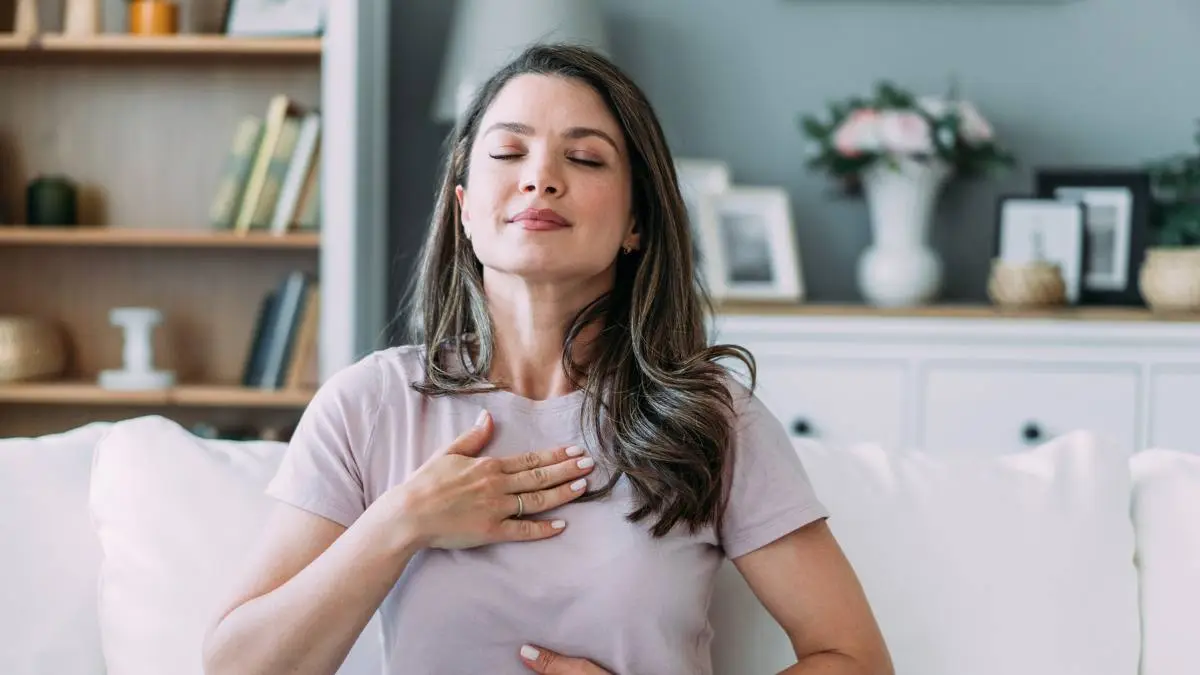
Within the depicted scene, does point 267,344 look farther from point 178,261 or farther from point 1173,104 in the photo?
point 1173,104

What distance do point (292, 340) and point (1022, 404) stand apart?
5.48 ft

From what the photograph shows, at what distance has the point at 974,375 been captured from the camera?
8.86 ft


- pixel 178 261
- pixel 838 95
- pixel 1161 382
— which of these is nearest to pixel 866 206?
pixel 838 95

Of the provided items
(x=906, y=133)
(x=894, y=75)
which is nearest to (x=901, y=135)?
(x=906, y=133)

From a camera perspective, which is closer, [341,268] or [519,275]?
[519,275]

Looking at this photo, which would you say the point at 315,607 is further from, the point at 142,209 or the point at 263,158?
the point at 142,209

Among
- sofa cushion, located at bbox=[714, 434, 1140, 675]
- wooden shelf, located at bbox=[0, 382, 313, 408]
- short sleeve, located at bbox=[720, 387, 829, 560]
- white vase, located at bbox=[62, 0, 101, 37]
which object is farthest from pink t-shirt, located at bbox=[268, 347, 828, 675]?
white vase, located at bbox=[62, 0, 101, 37]

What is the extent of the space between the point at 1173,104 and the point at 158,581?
109 inches

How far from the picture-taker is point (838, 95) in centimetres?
323

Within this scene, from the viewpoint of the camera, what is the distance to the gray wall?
3.17m

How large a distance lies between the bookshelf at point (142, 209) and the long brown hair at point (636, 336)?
1818 mm

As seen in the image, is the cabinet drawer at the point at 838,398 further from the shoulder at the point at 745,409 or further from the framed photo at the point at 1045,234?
the shoulder at the point at 745,409

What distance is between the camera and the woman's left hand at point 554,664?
3.92ft

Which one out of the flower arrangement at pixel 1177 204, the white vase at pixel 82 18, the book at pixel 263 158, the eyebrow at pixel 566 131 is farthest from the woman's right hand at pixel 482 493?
the white vase at pixel 82 18
